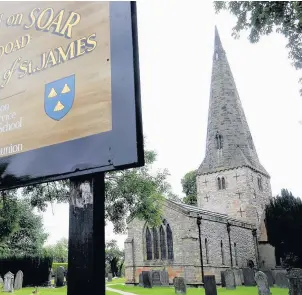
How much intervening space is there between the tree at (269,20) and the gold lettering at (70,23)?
27.3 feet

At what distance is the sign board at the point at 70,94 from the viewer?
81.3 inches

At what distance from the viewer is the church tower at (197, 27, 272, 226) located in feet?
111

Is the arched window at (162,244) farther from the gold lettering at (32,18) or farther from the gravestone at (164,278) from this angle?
the gold lettering at (32,18)

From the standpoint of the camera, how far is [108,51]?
223 cm

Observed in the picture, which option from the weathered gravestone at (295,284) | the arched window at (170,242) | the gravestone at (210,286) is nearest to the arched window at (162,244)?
the arched window at (170,242)

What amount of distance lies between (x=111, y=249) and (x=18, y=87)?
45.2 meters

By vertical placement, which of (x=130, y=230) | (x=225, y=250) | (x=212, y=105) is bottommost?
(x=225, y=250)

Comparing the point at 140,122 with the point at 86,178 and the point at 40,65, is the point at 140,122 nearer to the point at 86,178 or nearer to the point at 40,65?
the point at 86,178

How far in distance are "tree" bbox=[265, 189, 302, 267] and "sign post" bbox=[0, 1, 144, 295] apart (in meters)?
25.4

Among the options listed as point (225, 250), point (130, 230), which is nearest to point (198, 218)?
point (225, 250)

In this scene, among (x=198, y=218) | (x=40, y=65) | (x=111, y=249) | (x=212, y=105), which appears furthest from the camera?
(x=111, y=249)

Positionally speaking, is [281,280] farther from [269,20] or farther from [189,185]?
[189,185]

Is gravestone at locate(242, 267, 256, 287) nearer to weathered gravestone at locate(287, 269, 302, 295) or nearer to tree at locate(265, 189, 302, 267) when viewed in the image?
tree at locate(265, 189, 302, 267)

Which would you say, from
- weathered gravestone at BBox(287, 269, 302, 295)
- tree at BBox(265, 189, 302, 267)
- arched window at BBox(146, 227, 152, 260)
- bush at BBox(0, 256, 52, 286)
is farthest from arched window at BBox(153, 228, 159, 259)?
weathered gravestone at BBox(287, 269, 302, 295)
